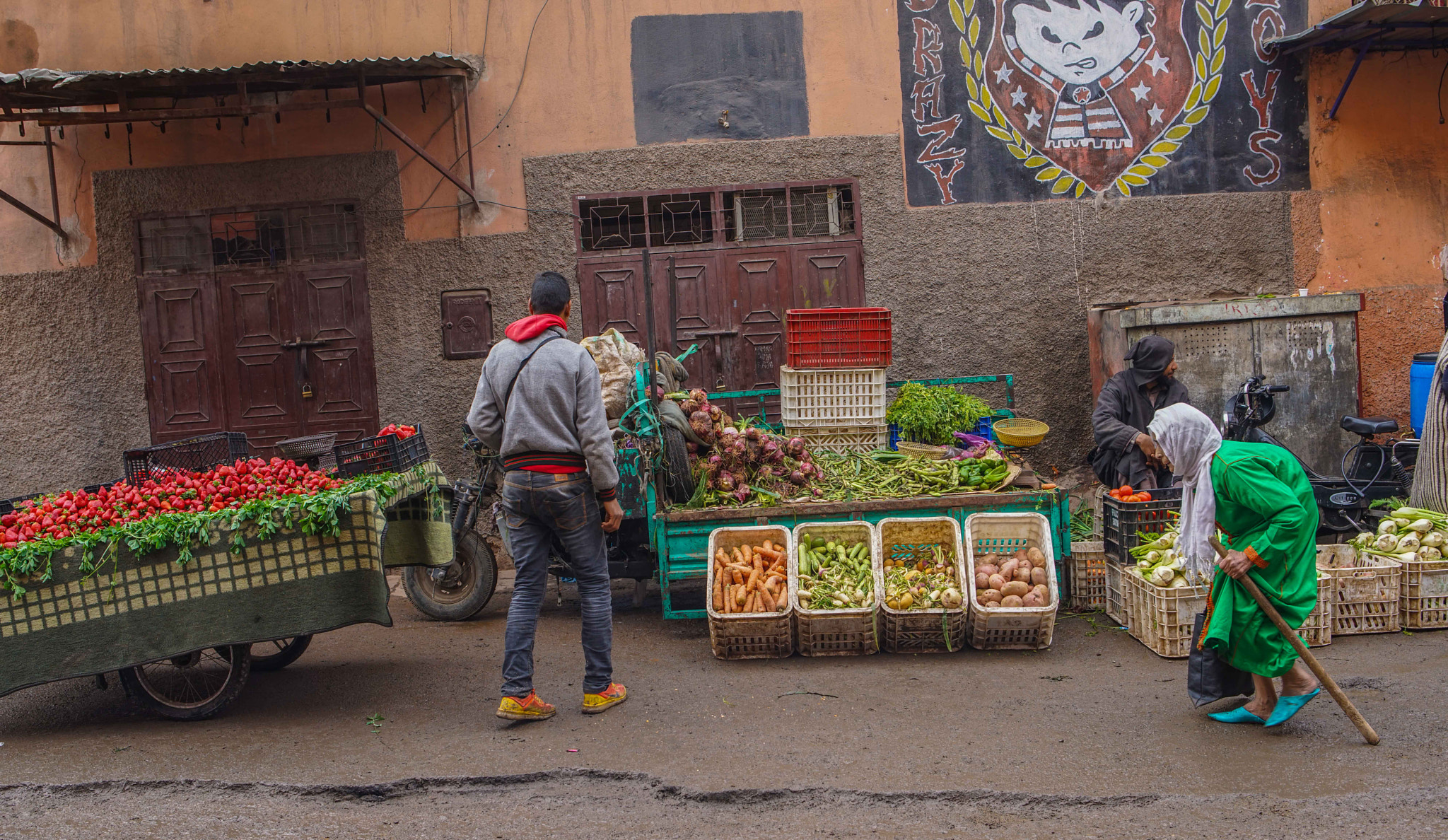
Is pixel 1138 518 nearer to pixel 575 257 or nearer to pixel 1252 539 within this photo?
pixel 1252 539

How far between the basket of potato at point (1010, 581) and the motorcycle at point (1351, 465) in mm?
2205

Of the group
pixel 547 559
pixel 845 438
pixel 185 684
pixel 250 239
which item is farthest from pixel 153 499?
pixel 250 239

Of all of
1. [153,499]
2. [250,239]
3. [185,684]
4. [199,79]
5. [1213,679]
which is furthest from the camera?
[250,239]

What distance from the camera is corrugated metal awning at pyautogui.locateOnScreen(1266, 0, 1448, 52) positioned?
8.11 metres

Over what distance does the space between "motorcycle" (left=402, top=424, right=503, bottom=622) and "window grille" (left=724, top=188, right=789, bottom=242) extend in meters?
3.38

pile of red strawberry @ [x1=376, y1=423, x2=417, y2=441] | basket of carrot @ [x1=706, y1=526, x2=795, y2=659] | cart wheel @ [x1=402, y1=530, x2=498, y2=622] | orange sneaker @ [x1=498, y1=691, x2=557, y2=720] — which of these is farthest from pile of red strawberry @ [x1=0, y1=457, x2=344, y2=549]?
basket of carrot @ [x1=706, y1=526, x2=795, y2=659]

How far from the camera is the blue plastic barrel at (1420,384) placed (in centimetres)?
798

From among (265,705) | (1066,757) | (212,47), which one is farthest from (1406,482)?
(212,47)

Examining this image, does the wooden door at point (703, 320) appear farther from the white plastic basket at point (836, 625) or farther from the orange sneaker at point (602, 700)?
the orange sneaker at point (602, 700)

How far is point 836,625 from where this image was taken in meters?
5.58

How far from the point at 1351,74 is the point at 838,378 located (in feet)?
17.9

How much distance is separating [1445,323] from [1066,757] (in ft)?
22.5

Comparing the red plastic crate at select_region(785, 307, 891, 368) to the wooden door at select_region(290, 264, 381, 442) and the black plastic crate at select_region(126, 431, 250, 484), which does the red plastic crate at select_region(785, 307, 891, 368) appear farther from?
the wooden door at select_region(290, 264, 381, 442)

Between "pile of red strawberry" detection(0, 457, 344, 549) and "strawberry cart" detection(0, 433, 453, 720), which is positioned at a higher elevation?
"pile of red strawberry" detection(0, 457, 344, 549)
